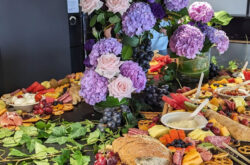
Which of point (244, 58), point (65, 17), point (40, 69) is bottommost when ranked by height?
point (40, 69)

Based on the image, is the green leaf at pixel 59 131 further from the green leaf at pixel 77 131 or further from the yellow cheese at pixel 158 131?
the yellow cheese at pixel 158 131

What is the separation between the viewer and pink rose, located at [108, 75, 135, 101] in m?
1.29

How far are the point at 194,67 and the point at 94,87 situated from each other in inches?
33.0

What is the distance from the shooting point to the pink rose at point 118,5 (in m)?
1.31

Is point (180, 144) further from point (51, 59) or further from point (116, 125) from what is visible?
point (51, 59)

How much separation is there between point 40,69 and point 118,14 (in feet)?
7.50

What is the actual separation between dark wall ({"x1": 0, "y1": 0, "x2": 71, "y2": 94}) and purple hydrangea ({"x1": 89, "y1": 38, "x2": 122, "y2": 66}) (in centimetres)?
202

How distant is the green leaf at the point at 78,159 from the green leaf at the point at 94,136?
120mm

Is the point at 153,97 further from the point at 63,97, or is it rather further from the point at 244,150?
the point at 244,150

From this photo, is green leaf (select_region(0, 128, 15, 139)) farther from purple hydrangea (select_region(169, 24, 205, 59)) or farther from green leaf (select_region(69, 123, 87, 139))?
purple hydrangea (select_region(169, 24, 205, 59))

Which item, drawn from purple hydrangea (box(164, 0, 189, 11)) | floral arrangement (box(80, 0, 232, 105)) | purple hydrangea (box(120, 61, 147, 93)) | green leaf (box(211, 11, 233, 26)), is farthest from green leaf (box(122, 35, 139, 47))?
green leaf (box(211, 11, 233, 26))

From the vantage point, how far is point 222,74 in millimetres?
2074

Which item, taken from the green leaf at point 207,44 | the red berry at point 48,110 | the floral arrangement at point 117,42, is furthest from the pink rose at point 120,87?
the green leaf at point 207,44

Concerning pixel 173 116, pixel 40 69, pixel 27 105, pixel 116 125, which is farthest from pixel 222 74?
pixel 40 69
